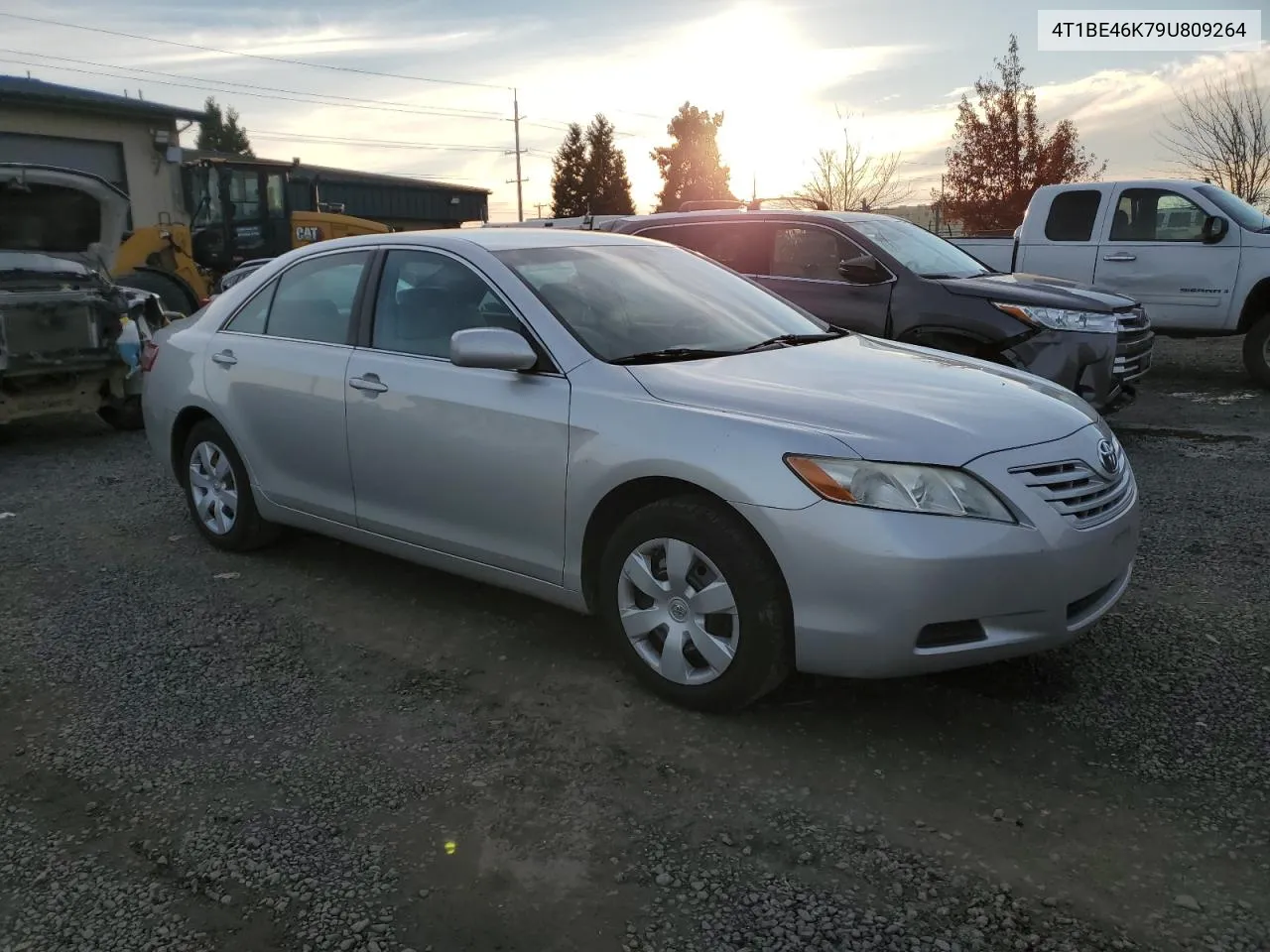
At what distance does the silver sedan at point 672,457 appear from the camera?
3016 mm

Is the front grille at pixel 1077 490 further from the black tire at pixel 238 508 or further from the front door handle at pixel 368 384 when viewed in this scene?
the black tire at pixel 238 508

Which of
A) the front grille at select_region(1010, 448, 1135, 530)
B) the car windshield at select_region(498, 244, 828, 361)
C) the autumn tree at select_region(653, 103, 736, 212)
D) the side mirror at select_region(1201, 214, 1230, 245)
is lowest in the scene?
the front grille at select_region(1010, 448, 1135, 530)

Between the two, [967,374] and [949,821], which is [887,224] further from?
[949,821]

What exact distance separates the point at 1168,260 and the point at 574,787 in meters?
9.59

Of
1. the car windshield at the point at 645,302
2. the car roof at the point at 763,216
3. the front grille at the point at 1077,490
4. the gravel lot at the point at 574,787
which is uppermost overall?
the car roof at the point at 763,216

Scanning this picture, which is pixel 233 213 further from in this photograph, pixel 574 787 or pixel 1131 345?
pixel 574 787

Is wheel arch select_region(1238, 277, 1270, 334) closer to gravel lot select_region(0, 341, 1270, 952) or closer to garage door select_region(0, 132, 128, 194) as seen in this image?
gravel lot select_region(0, 341, 1270, 952)

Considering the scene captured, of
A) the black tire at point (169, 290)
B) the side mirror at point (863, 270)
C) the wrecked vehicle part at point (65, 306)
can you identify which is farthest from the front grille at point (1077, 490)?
the black tire at point (169, 290)

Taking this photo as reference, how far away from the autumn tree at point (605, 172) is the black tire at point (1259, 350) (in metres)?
52.0

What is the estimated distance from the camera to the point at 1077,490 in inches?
126

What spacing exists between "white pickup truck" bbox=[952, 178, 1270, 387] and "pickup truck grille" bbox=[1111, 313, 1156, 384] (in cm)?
192

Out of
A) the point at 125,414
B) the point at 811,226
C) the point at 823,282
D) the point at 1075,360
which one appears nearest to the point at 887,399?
the point at 1075,360

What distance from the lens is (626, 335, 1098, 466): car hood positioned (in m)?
Answer: 3.10

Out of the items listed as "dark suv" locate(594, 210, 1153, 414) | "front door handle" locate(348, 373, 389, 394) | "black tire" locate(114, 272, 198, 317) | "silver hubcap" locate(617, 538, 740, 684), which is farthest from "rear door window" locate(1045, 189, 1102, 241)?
"black tire" locate(114, 272, 198, 317)
